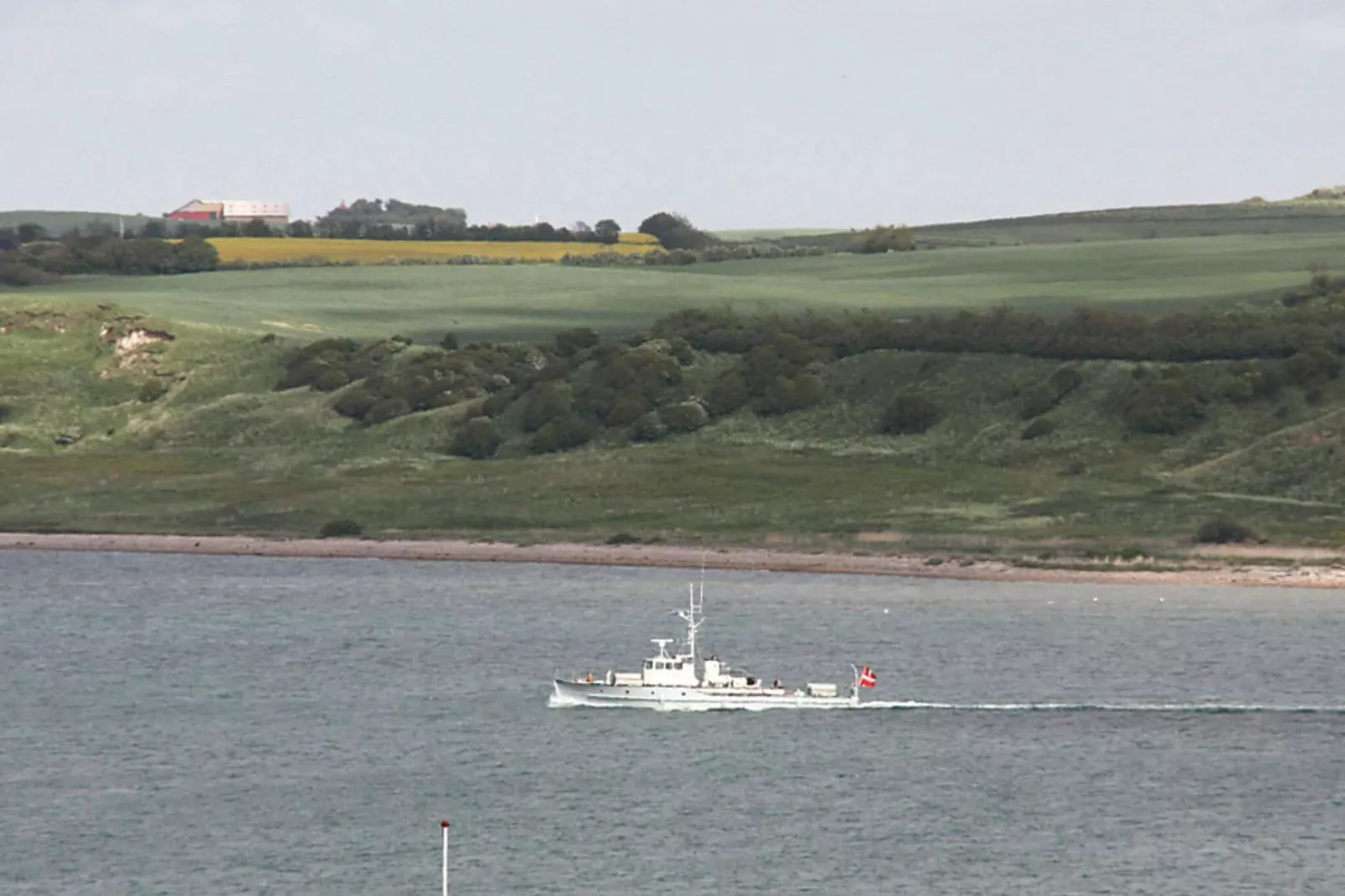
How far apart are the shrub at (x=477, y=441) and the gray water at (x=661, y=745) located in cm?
4029

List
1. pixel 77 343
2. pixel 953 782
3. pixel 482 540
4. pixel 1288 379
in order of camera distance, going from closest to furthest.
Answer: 1. pixel 953 782
2. pixel 482 540
3. pixel 1288 379
4. pixel 77 343

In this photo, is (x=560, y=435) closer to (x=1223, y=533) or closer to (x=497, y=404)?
(x=497, y=404)

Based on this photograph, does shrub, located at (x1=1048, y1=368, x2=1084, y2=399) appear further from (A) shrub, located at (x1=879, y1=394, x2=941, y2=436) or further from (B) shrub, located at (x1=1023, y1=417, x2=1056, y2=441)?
(A) shrub, located at (x1=879, y1=394, x2=941, y2=436)

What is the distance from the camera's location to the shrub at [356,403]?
567 feet

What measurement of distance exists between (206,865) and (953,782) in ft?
70.7

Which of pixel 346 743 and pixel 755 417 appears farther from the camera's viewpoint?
pixel 755 417

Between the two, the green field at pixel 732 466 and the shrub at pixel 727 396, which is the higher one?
the shrub at pixel 727 396

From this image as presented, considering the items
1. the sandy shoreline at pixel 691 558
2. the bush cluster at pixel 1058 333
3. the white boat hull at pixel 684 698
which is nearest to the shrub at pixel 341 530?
the sandy shoreline at pixel 691 558

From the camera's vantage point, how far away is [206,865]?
61688mm

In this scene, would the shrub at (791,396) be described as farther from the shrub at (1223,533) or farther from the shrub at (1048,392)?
the shrub at (1223,533)

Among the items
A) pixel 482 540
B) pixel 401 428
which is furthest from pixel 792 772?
pixel 401 428

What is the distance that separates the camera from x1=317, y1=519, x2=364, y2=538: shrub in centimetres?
13688

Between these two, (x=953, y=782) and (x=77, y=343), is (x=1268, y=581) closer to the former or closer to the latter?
(x=953, y=782)

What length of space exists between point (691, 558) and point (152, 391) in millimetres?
66195
